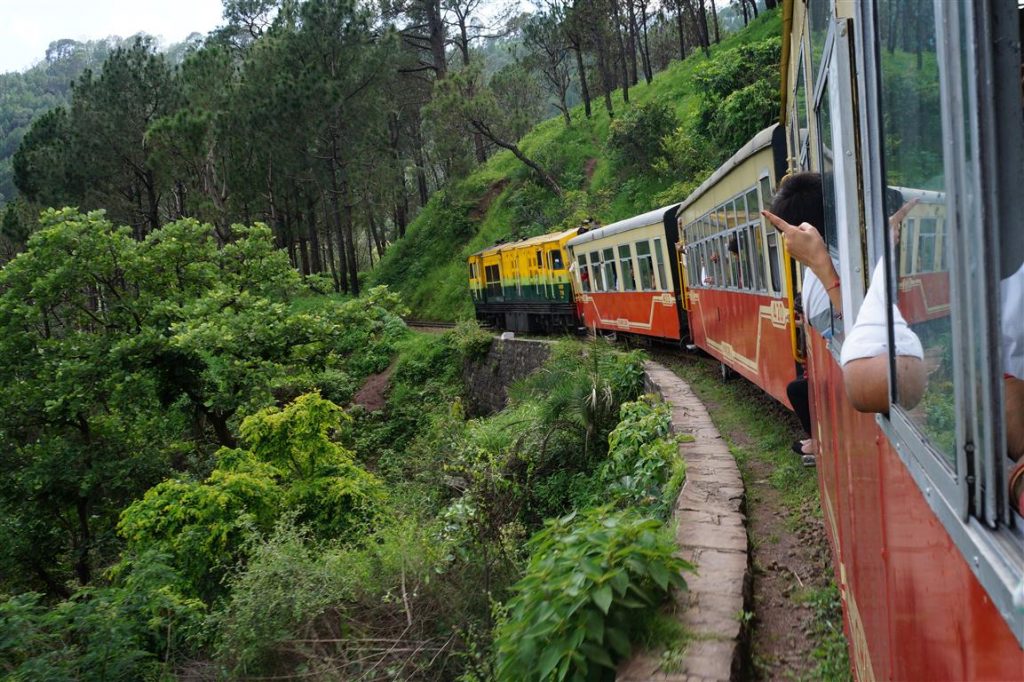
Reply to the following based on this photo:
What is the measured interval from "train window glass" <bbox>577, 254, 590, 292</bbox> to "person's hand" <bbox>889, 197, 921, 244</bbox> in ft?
56.5

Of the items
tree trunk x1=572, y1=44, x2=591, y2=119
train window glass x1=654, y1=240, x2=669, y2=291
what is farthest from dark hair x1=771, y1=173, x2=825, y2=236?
tree trunk x1=572, y1=44, x2=591, y2=119

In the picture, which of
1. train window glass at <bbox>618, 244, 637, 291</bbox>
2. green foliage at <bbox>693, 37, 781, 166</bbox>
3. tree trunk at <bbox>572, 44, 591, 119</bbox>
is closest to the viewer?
train window glass at <bbox>618, 244, 637, 291</bbox>

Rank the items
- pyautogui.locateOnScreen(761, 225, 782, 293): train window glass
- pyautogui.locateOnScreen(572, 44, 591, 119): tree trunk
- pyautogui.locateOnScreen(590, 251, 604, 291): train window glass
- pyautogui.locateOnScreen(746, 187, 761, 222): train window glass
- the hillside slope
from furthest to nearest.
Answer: pyautogui.locateOnScreen(572, 44, 591, 119): tree trunk → the hillside slope → pyautogui.locateOnScreen(590, 251, 604, 291): train window glass → pyautogui.locateOnScreen(746, 187, 761, 222): train window glass → pyautogui.locateOnScreen(761, 225, 782, 293): train window glass

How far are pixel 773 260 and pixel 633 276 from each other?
8.34 meters

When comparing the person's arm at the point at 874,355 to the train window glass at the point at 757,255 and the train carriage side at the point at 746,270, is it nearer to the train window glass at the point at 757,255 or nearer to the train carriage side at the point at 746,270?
the train carriage side at the point at 746,270

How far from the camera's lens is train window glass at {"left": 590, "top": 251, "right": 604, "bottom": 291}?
1761 cm

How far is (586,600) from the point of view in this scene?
144 inches

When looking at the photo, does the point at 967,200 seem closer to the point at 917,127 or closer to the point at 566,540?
the point at 917,127

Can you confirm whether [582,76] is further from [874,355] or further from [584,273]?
[874,355]

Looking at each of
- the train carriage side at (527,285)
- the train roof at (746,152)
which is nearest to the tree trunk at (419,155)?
the train carriage side at (527,285)

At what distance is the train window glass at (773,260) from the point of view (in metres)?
7.05

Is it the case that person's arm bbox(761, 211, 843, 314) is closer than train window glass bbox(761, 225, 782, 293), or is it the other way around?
person's arm bbox(761, 211, 843, 314)

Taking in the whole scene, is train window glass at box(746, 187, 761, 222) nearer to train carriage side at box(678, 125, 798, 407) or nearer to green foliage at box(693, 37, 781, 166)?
train carriage side at box(678, 125, 798, 407)

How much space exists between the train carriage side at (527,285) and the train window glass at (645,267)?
5.70 m
